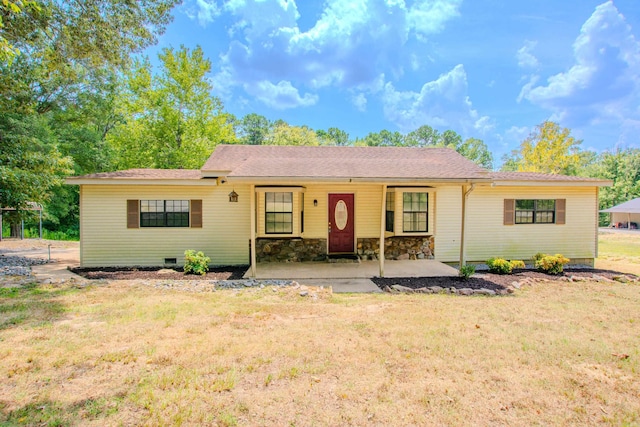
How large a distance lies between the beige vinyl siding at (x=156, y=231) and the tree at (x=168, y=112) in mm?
9156

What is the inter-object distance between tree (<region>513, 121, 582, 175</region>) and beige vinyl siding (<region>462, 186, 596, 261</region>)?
1760cm

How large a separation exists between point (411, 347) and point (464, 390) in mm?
982

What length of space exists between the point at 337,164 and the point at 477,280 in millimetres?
4624

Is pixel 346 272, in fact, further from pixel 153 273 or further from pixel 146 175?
pixel 146 175

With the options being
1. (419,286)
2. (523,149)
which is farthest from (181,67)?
(523,149)

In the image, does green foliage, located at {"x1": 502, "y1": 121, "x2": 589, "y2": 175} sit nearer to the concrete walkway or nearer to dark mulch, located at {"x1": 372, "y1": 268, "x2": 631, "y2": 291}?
dark mulch, located at {"x1": 372, "y1": 268, "x2": 631, "y2": 291}

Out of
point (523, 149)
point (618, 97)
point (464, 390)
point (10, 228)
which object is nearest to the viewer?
point (464, 390)

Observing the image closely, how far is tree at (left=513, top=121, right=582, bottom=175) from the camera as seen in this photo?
965 inches

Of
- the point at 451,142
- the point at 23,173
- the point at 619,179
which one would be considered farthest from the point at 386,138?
the point at 23,173

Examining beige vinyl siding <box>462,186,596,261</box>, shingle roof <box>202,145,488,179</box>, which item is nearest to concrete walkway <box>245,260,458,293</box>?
beige vinyl siding <box>462,186,596,261</box>

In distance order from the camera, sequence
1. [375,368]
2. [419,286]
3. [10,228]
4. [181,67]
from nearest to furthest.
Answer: [375,368], [419,286], [181,67], [10,228]

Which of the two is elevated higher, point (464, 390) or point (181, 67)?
point (181, 67)

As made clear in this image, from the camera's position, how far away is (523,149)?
26.6m

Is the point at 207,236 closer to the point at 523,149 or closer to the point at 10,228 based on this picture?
the point at 10,228
